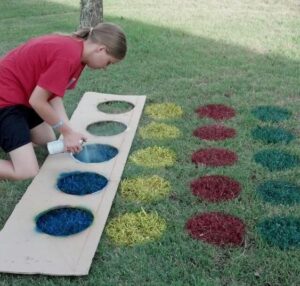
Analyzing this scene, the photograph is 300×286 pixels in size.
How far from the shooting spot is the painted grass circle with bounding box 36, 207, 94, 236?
288cm

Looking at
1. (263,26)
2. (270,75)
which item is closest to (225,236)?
(270,75)

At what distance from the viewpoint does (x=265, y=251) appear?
2.64 metres

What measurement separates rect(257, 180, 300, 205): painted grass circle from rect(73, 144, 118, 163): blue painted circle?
122cm

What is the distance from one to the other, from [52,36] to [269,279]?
6.88ft

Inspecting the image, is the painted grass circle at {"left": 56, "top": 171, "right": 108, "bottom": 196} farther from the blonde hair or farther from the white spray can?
the blonde hair

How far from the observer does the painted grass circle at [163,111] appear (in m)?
4.56

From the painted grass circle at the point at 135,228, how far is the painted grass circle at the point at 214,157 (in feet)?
2.60

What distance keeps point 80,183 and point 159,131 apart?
1025mm

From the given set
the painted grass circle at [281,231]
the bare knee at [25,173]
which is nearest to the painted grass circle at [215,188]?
the painted grass circle at [281,231]

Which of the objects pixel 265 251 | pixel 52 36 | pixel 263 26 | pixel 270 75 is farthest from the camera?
pixel 263 26

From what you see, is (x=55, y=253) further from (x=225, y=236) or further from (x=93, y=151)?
(x=93, y=151)

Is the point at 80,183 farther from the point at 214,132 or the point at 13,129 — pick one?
the point at 214,132

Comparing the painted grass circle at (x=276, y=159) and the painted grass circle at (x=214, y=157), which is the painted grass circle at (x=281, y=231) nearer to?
the painted grass circle at (x=276, y=159)

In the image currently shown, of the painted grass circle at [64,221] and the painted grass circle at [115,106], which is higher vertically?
the painted grass circle at [64,221]
